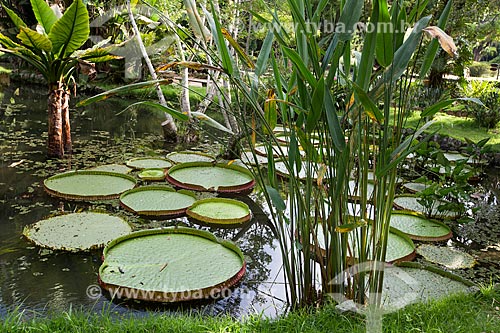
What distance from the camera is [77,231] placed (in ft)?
9.21

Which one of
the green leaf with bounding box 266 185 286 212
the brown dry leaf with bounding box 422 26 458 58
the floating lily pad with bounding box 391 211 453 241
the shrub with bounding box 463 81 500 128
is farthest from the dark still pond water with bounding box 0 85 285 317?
the shrub with bounding box 463 81 500 128

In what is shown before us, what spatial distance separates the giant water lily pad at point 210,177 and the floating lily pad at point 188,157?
0.33 meters

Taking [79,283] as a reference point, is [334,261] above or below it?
above

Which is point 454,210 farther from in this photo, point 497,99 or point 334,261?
Result: point 497,99

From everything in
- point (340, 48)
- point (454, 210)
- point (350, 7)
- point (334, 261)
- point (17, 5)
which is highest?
point (17, 5)

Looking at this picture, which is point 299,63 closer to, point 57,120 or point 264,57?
point 264,57

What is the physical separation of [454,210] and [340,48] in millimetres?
2475

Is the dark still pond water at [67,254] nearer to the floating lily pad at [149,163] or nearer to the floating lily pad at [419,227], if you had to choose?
the floating lily pad at [149,163]

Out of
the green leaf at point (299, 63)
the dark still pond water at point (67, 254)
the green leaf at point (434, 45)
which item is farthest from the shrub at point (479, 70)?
the green leaf at point (299, 63)

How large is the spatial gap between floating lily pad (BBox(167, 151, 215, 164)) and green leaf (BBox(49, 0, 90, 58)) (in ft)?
4.90

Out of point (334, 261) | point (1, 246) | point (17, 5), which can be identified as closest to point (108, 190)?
point (1, 246)

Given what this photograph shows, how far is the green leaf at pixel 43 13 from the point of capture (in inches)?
167

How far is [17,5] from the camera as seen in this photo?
11250 millimetres

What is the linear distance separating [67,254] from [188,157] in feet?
7.64
